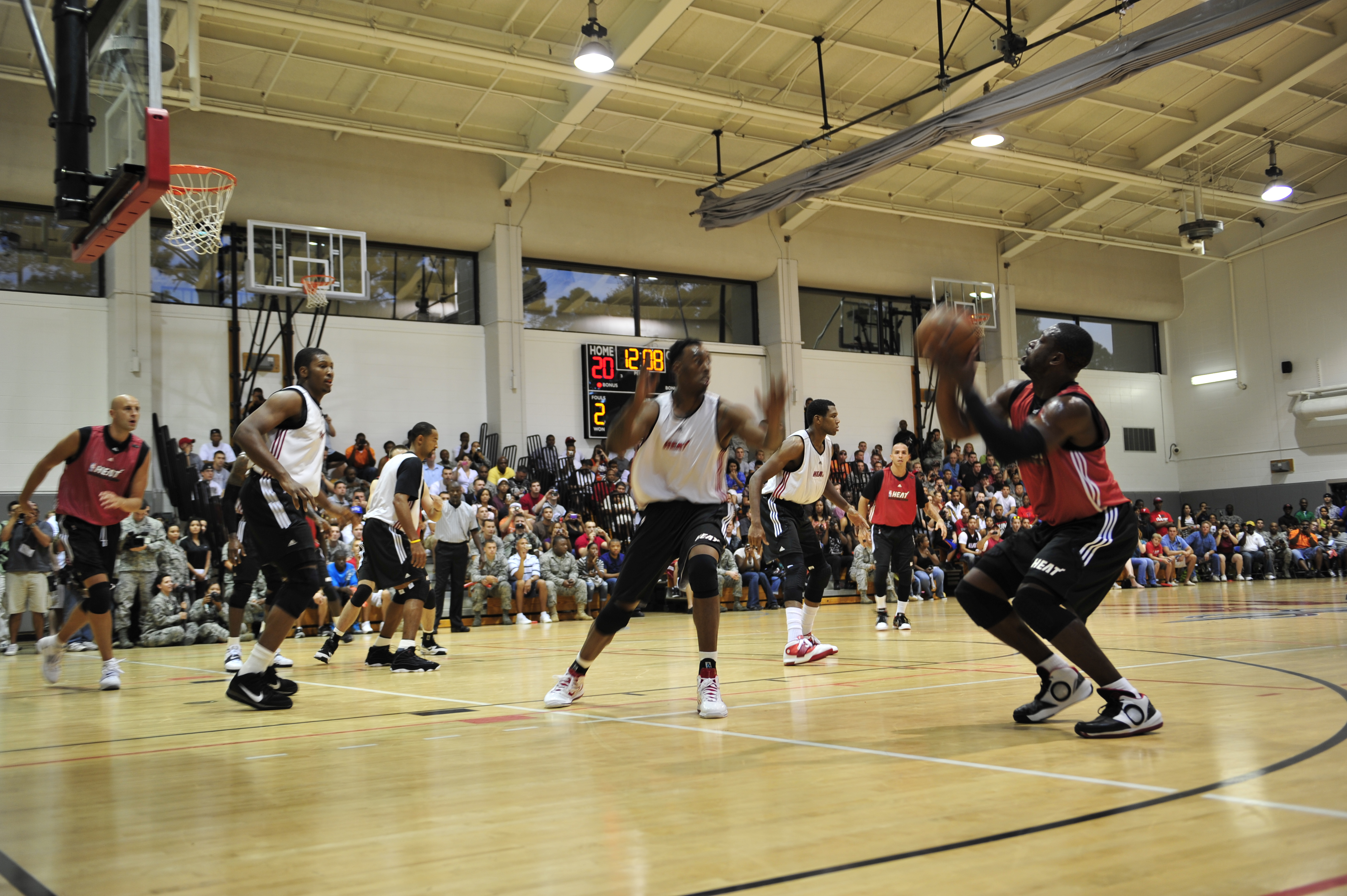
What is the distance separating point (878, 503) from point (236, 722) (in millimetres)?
7009

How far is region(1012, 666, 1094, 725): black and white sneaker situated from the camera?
432 centimetres

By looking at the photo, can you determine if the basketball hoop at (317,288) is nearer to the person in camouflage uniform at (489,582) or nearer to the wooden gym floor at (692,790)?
the person in camouflage uniform at (489,582)

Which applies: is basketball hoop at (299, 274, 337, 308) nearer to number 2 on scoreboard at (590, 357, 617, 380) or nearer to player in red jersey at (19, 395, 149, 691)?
number 2 on scoreboard at (590, 357, 617, 380)

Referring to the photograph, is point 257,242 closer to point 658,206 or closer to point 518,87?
point 518,87

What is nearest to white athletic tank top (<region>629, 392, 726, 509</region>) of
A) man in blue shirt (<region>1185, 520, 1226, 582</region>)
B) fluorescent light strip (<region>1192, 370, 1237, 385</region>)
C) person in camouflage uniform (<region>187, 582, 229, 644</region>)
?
person in camouflage uniform (<region>187, 582, 229, 644</region>)

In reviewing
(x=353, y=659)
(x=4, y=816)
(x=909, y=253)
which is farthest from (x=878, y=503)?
A: (x=909, y=253)

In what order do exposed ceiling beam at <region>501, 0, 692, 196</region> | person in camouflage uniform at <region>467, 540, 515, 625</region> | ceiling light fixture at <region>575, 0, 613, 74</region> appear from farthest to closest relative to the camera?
exposed ceiling beam at <region>501, 0, 692, 196</region> < person in camouflage uniform at <region>467, 540, 515, 625</region> < ceiling light fixture at <region>575, 0, 613, 74</region>

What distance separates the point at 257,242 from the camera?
728 inches

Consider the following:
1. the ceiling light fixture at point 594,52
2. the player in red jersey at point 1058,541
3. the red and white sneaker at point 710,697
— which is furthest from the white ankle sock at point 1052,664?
the ceiling light fixture at point 594,52

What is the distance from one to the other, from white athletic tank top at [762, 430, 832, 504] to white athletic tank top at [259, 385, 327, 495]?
10.7 ft

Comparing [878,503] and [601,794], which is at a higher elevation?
[878,503]

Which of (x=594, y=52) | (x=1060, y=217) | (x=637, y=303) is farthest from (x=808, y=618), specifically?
(x=1060, y=217)

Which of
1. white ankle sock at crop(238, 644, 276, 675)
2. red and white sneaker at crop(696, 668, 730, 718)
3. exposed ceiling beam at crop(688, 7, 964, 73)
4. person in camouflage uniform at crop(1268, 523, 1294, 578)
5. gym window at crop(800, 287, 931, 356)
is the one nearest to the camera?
red and white sneaker at crop(696, 668, 730, 718)

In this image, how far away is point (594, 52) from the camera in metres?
14.5
